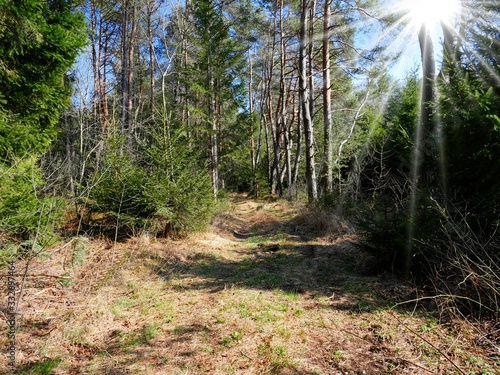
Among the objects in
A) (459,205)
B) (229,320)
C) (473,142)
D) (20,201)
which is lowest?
(229,320)

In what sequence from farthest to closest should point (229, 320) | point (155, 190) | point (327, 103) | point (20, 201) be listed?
point (327, 103) → point (155, 190) → point (20, 201) → point (229, 320)

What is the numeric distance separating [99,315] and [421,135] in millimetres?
5876

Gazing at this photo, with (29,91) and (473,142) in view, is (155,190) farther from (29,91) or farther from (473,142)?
(473,142)

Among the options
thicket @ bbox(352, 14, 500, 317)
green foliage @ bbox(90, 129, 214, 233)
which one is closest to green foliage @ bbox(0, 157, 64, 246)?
green foliage @ bbox(90, 129, 214, 233)

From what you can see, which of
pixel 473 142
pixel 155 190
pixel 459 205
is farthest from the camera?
pixel 155 190

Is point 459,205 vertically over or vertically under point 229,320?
over

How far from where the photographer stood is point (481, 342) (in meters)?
2.63

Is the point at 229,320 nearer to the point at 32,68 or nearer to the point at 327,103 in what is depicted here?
the point at 32,68

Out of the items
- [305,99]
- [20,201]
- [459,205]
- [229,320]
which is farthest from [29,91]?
[305,99]

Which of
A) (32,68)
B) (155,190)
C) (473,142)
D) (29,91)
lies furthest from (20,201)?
(473,142)

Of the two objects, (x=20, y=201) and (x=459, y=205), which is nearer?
(x=459, y=205)

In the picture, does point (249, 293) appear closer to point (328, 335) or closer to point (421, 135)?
point (328, 335)

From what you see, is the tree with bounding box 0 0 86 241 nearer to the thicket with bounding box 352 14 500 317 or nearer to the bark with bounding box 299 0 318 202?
the thicket with bounding box 352 14 500 317

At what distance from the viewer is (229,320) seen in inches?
134
